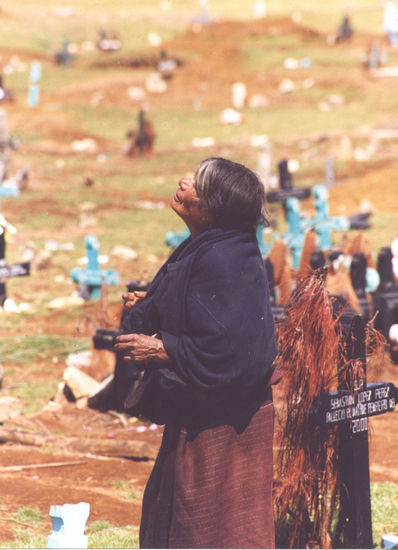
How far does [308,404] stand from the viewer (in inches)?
182

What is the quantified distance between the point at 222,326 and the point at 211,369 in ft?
0.56

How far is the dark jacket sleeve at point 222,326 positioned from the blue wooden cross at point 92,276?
25.2 feet

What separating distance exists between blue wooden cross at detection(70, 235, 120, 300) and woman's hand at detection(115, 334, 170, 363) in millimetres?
7574

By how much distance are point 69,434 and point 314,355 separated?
342cm

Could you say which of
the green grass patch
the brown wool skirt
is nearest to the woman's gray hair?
the brown wool skirt

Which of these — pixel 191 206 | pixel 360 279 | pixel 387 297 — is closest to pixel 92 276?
pixel 360 279

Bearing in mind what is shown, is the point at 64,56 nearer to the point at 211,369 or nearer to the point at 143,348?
the point at 143,348

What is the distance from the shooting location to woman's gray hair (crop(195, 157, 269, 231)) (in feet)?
11.8

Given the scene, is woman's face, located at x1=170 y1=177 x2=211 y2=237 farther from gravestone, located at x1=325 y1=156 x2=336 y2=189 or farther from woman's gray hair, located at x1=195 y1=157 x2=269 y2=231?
gravestone, located at x1=325 y1=156 x2=336 y2=189

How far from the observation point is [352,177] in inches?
869

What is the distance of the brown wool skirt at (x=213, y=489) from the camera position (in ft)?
12.2

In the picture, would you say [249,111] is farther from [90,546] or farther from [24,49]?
[90,546]

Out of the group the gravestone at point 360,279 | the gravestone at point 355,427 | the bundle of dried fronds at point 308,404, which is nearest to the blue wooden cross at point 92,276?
the gravestone at point 360,279

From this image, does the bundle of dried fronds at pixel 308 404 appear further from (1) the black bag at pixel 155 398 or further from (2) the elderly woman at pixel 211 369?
(1) the black bag at pixel 155 398
